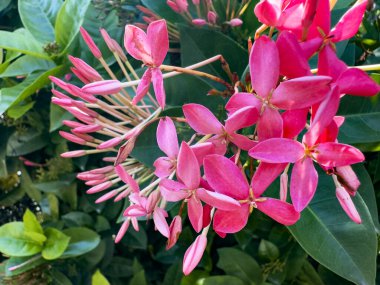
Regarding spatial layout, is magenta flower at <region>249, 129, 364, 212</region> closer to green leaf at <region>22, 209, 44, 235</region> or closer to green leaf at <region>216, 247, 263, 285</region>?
green leaf at <region>216, 247, 263, 285</region>

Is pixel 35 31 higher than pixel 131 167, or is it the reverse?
pixel 35 31

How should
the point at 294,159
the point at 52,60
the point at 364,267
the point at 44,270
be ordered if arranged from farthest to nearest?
1. the point at 44,270
2. the point at 52,60
3. the point at 364,267
4. the point at 294,159

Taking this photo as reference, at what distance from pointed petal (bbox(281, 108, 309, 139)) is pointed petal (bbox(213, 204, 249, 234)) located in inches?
2.4

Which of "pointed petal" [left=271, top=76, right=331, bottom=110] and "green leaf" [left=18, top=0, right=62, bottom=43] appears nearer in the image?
"pointed petal" [left=271, top=76, right=331, bottom=110]

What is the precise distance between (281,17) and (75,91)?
0.21m

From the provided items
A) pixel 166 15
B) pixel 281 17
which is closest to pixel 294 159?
pixel 281 17

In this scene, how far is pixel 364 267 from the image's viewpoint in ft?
1.37

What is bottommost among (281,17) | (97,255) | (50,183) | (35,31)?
(97,255)

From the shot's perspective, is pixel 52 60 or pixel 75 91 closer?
pixel 75 91

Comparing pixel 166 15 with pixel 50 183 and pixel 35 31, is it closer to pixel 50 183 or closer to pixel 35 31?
pixel 35 31

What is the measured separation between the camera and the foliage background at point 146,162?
0.47m

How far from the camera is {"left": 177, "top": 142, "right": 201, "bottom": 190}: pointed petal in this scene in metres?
0.33

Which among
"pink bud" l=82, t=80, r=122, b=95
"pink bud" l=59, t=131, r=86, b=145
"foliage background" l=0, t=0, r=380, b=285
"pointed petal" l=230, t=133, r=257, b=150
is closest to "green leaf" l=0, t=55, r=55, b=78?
"foliage background" l=0, t=0, r=380, b=285

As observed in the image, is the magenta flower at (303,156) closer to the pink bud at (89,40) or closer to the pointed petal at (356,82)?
the pointed petal at (356,82)
